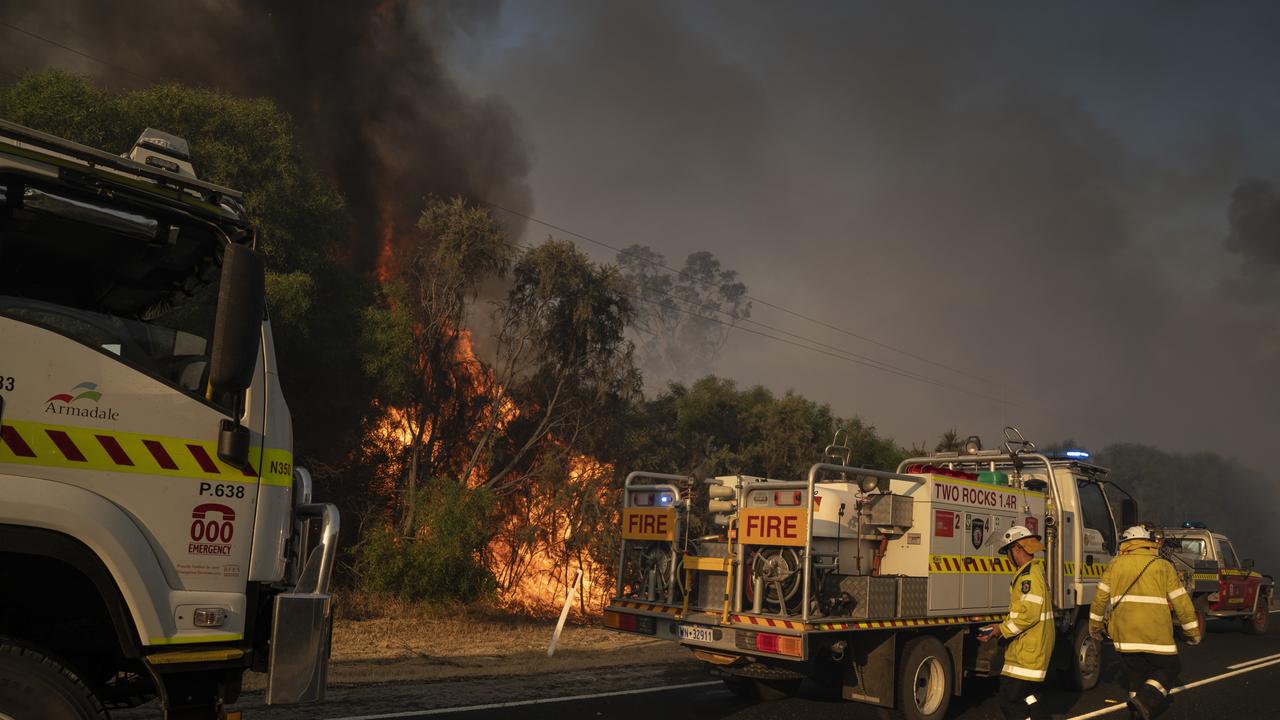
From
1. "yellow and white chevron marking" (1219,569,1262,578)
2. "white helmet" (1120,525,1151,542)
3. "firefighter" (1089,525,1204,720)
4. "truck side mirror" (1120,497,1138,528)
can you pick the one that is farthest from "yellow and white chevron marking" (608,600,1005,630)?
"yellow and white chevron marking" (1219,569,1262,578)

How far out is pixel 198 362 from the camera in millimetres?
4246

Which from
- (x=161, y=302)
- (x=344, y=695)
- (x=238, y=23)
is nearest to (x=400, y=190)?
(x=238, y=23)

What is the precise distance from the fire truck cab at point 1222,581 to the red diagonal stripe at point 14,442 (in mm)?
19371

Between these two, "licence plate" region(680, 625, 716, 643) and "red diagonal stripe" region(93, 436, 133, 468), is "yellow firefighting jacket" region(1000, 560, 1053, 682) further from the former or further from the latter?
"red diagonal stripe" region(93, 436, 133, 468)

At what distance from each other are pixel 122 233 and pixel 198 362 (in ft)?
2.53

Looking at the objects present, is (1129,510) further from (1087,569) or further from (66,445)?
(66,445)

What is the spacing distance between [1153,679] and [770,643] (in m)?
3.01

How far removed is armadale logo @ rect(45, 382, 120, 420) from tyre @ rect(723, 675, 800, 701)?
7277 millimetres

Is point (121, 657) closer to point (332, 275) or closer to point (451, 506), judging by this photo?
point (451, 506)

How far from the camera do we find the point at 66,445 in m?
3.69

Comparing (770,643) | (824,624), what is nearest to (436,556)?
(770,643)

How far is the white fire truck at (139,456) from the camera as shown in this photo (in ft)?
11.9

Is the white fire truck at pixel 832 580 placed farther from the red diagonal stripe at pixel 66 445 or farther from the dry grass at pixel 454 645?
the red diagonal stripe at pixel 66 445

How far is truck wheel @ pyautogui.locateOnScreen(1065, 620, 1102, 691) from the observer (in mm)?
10734
